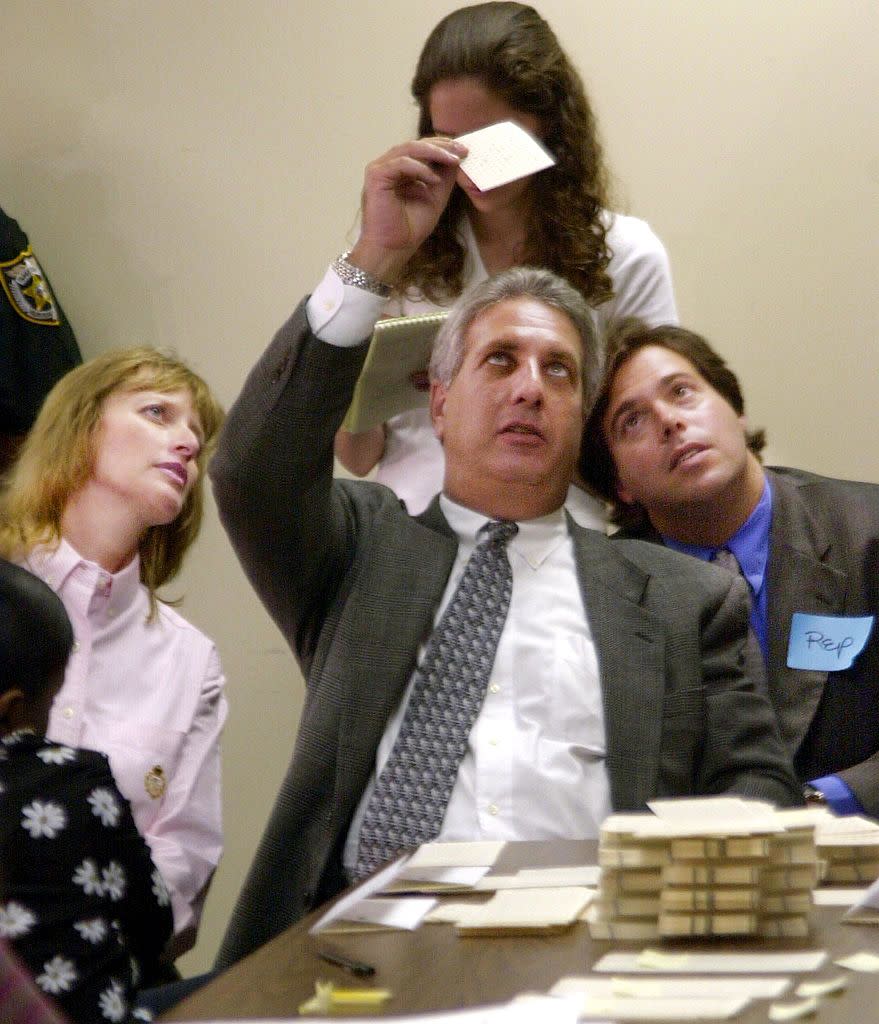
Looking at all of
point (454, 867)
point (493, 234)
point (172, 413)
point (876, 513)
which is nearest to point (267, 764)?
point (172, 413)

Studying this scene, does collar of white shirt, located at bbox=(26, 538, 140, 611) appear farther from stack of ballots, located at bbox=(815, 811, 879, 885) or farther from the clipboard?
stack of ballots, located at bbox=(815, 811, 879, 885)

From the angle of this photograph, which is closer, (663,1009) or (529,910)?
(663,1009)

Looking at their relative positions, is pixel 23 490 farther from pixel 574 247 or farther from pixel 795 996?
pixel 795 996

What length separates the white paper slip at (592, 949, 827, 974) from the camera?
97 centimetres

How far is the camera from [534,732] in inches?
68.0

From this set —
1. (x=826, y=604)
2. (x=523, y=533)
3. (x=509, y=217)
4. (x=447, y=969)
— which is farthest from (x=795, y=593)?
(x=447, y=969)

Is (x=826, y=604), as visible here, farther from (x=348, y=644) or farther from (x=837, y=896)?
(x=837, y=896)

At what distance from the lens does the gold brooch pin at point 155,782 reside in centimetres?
209

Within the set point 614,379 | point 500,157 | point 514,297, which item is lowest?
point 614,379

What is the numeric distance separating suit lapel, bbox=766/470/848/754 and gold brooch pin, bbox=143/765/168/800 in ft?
2.96

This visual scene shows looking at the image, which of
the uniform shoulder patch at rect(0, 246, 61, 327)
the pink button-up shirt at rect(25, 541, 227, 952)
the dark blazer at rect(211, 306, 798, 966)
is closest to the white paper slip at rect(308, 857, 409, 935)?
the dark blazer at rect(211, 306, 798, 966)

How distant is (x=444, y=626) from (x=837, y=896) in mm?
726

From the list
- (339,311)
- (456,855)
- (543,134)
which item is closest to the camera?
(456,855)

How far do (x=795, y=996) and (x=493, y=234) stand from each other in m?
1.78
